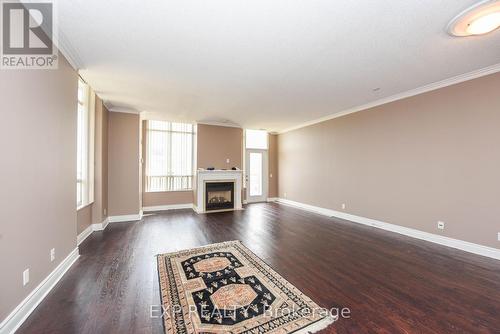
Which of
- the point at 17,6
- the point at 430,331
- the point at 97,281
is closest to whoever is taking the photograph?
the point at 430,331

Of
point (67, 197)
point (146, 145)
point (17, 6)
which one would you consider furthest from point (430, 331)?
point (146, 145)

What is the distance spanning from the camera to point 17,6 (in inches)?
69.0

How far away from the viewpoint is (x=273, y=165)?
8.25 m

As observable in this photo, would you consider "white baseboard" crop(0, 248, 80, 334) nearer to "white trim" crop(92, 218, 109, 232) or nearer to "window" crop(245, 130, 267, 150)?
"white trim" crop(92, 218, 109, 232)

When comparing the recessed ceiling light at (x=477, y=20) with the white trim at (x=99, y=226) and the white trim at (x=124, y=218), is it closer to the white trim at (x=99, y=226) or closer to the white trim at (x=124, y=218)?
the white trim at (x=99, y=226)

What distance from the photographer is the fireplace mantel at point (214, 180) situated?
19.9 feet

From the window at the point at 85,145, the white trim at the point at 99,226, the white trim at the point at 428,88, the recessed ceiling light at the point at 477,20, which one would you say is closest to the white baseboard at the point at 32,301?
the window at the point at 85,145

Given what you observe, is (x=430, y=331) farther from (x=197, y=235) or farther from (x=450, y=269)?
(x=197, y=235)

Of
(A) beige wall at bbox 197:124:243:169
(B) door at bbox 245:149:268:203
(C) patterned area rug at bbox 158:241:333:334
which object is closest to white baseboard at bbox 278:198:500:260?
(B) door at bbox 245:149:268:203

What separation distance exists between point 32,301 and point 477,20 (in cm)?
505

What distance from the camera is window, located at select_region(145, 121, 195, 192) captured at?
6309 millimetres

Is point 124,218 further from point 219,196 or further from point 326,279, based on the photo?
point 326,279

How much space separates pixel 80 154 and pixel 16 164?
7.71 ft

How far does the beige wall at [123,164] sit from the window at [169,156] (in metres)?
1.08
